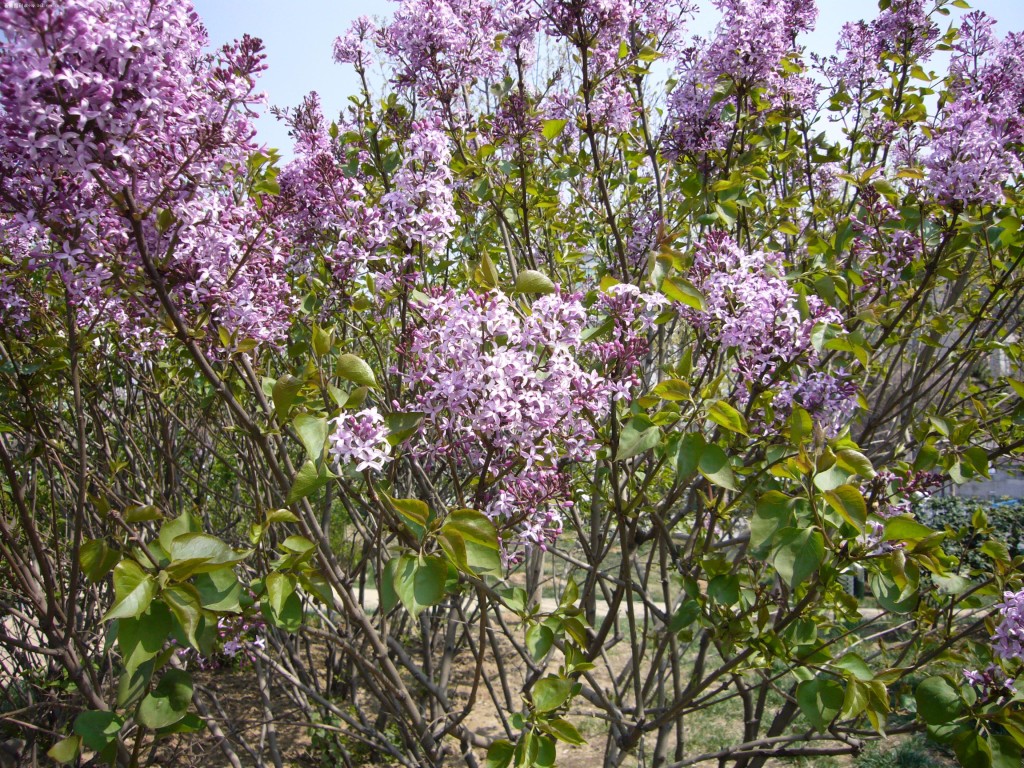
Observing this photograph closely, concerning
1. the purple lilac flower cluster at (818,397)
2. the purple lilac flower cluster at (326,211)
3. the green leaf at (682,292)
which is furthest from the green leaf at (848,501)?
the purple lilac flower cluster at (326,211)

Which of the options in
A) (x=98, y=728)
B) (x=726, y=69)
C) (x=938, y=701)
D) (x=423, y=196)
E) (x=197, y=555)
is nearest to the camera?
(x=197, y=555)

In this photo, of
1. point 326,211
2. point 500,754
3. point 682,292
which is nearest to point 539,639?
point 500,754

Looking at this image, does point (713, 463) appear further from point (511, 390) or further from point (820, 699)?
point (820, 699)

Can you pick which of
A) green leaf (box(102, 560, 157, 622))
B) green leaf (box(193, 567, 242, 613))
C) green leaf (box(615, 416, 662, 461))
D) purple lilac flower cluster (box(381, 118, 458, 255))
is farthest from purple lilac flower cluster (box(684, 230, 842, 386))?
green leaf (box(102, 560, 157, 622))

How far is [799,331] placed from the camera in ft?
5.85

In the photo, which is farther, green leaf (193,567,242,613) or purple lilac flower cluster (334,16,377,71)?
purple lilac flower cluster (334,16,377,71)

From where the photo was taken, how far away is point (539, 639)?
5.29ft

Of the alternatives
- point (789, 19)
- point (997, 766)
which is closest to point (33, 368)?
point (997, 766)

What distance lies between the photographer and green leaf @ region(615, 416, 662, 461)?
150cm

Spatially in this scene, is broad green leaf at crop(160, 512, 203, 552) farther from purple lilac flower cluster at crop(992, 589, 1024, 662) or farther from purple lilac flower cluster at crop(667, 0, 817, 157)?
purple lilac flower cluster at crop(667, 0, 817, 157)

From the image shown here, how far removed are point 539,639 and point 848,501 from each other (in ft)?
2.42

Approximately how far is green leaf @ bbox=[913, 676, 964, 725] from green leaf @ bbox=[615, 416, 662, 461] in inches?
36.4

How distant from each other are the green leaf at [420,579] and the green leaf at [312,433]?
24 centimetres

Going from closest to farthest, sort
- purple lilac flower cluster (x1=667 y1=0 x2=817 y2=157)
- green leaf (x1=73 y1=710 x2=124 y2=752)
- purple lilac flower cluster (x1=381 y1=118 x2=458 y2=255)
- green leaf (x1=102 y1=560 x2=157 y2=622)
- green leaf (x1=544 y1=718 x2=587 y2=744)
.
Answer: green leaf (x1=102 y1=560 x2=157 y2=622) → green leaf (x1=73 y1=710 x2=124 y2=752) → green leaf (x1=544 y1=718 x2=587 y2=744) → purple lilac flower cluster (x1=381 y1=118 x2=458 y2=255) → purple lilac flower cluster (x1=667 y1=0 x2=817 y2=157)
